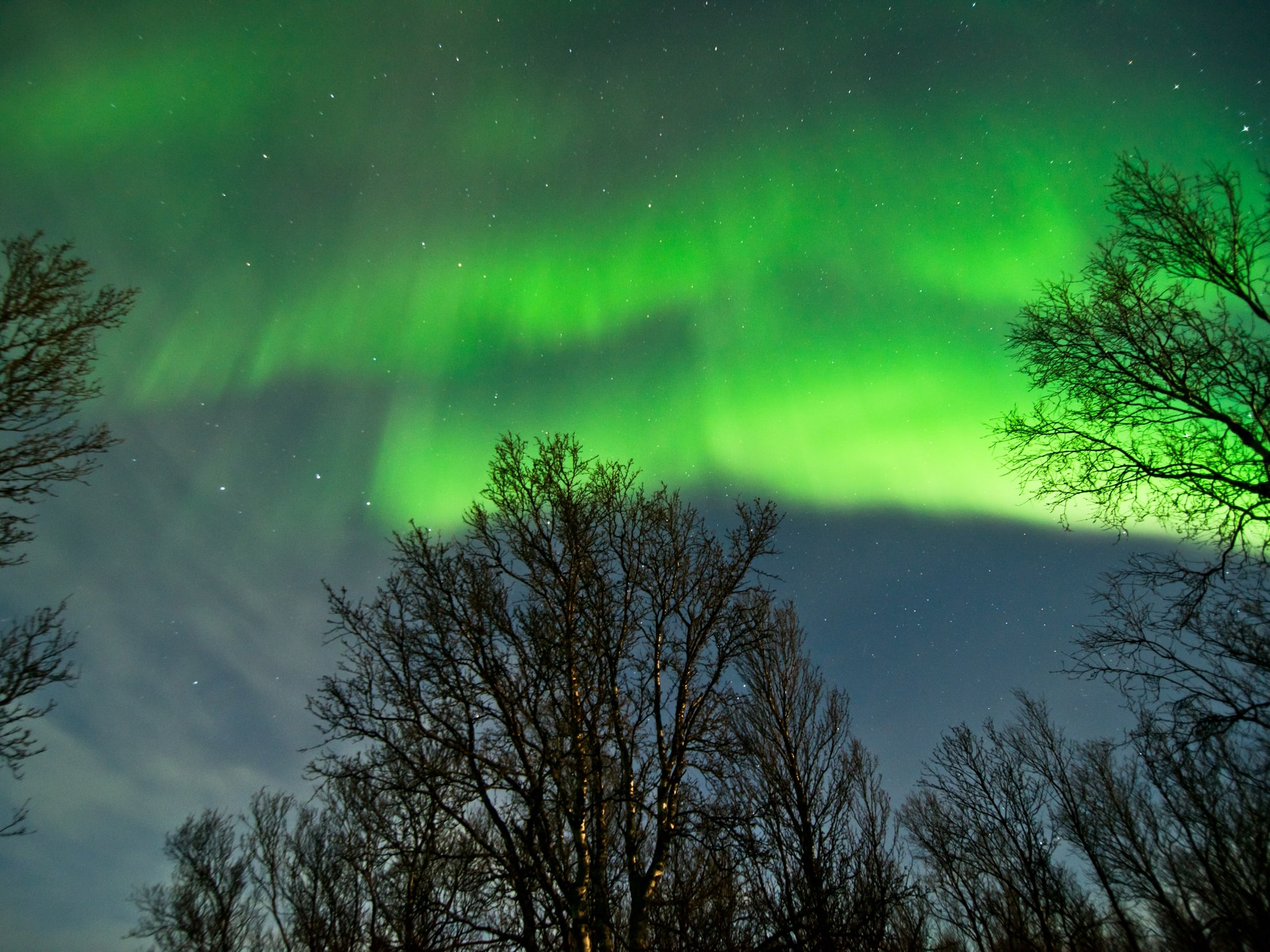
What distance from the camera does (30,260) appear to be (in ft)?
30.6

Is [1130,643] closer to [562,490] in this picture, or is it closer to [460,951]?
[562,490]

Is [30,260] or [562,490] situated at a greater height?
[30,260]

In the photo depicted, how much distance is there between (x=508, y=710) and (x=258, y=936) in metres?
24.7

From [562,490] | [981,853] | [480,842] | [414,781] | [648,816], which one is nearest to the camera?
[480,842]

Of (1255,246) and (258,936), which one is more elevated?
(1255,246)

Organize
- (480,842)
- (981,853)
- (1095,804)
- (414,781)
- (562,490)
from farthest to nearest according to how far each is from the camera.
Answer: (1095,804)
(981,853)
(562,490)
(414,781)
(480,842)

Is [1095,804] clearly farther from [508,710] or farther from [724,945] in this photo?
[508,710]

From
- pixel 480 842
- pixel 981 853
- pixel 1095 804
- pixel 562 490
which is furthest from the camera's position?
pixel 1095 804

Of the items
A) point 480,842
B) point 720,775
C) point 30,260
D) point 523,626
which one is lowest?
point 480,842

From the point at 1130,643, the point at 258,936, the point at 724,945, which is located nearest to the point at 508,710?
the point at 724,945

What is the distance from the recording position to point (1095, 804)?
23.7 m

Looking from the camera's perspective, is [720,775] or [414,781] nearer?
[414,781]

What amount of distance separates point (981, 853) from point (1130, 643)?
19.4 meters

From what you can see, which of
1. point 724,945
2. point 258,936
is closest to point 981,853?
point 724,945
